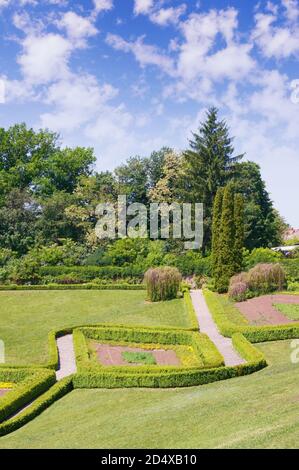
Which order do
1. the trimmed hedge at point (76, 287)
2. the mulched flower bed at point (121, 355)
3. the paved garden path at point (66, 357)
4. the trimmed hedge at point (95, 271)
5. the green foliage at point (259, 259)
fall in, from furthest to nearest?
the trimmed hedge at point (95, 271) → the green foliage at point (259, 259) → the trimmed hedge at point (76, 287) → the mulched flower bed at point (121, 355) → the paved garden path at point (66, 357)

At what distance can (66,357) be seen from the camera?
19.8m

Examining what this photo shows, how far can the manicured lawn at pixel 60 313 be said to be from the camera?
21422mm

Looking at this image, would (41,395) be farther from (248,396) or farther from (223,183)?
(223,183)

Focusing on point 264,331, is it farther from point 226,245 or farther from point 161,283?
point 226,245

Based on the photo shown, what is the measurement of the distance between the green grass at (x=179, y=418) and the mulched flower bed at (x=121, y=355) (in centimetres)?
339

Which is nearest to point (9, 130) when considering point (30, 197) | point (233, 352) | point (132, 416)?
point (30, 197)

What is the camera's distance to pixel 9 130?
186 ft

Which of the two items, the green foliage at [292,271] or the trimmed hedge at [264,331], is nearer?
the trimmed hedge at [264,331]

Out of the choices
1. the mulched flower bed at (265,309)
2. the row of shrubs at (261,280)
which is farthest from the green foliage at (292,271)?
the mulched flower bed at (265,309)

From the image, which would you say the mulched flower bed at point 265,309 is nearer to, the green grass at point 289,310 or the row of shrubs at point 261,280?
the green grass at point 289,310

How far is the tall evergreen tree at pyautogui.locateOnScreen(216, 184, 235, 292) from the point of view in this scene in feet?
103

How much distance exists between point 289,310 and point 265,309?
126 cm

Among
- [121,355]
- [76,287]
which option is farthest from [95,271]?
[121,355]
